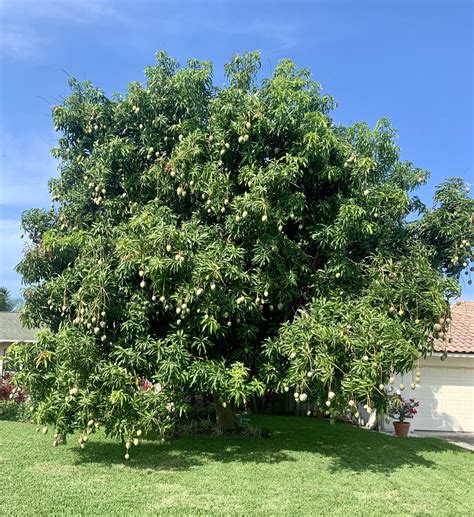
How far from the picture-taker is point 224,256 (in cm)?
756

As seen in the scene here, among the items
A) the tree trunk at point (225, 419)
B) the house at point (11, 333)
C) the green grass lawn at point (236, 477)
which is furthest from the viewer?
the house at point (11, 333)

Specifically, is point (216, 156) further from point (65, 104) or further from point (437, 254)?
point (437, 254)

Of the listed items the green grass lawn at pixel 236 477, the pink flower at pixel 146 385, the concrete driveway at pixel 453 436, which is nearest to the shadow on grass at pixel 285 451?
the green grass lawn at pixel 236 477

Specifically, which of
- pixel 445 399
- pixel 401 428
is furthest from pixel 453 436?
pixel 401 428

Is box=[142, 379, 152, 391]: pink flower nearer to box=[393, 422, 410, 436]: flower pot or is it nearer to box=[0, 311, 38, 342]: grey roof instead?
box=[393, 422, 410, 436]: flower pot

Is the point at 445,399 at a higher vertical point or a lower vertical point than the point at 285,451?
higher

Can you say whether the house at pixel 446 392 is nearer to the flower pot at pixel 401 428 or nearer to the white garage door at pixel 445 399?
the white garage door at pixel 445 399

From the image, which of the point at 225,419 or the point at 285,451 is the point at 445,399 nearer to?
the point at 225,419

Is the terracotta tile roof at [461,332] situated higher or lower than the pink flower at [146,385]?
higher

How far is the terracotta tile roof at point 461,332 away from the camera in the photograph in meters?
15.6

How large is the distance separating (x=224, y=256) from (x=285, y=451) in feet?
14.9

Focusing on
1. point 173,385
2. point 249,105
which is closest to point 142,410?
point 173,385

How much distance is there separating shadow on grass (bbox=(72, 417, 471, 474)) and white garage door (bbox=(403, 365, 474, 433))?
115 inches

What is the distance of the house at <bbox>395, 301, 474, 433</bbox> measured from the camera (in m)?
15.7
